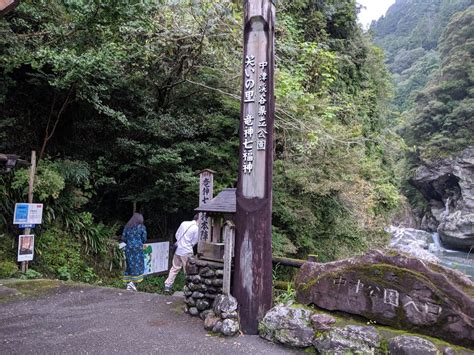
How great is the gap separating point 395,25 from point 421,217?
136ft

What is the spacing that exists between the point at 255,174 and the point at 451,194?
29766 mm

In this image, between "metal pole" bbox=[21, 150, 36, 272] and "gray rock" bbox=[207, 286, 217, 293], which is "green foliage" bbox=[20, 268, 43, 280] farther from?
"gray rock" bbox=[207, 286, 217, 293]

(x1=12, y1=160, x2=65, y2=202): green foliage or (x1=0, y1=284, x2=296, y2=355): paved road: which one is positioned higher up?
(x1=12, y1=160, x2=65, y2=202): green foliage

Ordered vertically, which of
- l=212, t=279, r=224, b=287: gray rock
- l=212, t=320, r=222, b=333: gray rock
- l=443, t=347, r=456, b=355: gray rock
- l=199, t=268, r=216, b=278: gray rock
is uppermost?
l=199, t=268, r=216, b=278: gray rock

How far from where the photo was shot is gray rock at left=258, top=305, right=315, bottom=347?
3.62 m

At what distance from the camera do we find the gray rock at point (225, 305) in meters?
4.01

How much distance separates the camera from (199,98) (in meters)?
8.78

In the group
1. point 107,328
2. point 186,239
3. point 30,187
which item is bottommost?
point 107,328

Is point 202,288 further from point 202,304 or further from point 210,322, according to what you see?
point 210,322

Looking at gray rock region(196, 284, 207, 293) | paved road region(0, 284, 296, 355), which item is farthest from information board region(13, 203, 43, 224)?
gray rock region(196, 284, 207, 293)

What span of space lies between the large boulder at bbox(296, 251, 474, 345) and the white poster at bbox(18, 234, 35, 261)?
490cm

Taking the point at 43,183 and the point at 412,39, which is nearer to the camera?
the point at 43,183

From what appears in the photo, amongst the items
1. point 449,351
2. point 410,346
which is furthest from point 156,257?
point 449,351

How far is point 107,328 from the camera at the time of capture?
4105mm
